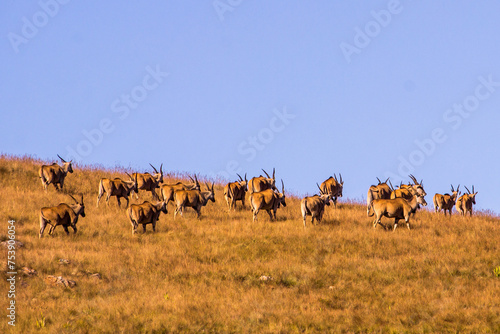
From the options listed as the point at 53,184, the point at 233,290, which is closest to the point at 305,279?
the point at 233,290

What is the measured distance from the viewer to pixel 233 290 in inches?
646

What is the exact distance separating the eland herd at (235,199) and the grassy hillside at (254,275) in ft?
2.23

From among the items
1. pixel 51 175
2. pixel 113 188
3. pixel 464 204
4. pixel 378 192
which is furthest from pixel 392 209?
pixel 51 175

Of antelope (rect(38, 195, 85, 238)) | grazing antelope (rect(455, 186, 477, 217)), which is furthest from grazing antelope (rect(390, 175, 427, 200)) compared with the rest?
antelope (rect(38, 195, 85, 238))

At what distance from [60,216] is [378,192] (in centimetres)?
1498

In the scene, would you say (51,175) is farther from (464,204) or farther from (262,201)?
(464,204)

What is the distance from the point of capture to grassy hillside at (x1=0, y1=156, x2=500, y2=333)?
14344 mm

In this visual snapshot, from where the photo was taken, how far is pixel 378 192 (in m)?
28.3

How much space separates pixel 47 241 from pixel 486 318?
14.4 metres

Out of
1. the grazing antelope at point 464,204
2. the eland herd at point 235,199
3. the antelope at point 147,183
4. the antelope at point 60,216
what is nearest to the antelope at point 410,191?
the eland herd at point 235,199

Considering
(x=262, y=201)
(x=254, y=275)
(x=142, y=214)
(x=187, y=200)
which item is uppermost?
(x=187, y=200)

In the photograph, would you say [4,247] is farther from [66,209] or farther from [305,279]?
[305,279]

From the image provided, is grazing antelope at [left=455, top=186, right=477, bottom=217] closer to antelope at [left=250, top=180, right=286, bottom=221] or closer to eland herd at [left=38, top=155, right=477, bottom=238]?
eland herd at [left=38, top=155, right=477, bottom=238]

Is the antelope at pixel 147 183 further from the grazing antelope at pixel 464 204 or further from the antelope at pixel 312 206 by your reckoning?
the grazing antelope at pixel 464 204
